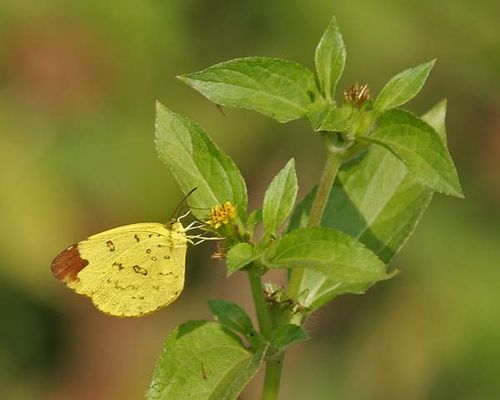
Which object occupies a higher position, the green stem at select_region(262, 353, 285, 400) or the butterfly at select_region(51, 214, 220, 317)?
the butterfly at select_region(51, 214, 220, 317)

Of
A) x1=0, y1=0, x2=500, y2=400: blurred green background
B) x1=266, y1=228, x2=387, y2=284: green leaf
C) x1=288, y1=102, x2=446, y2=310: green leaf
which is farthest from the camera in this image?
x1=0, y1=0, x2=500, y2=400: blurred green background

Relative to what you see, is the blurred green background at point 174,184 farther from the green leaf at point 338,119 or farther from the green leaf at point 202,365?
the green leaf at point 338,119

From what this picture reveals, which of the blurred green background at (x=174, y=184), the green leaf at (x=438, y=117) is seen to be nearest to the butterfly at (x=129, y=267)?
the green leaf at (x=438, y=117)

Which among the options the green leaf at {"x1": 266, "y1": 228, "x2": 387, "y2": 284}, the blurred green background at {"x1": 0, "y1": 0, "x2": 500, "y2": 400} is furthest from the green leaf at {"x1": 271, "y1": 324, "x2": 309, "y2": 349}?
the blurred green background at {"x1": 0, "y1": 0, "x2": 500, "y2": 400}

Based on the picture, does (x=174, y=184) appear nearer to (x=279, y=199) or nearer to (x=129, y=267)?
(x=129, y=267)

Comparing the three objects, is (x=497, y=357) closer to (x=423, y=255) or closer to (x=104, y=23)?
(x=423, y=255)

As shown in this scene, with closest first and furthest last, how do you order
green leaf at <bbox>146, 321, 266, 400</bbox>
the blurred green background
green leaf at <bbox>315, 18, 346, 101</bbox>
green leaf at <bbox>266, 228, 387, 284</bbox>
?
green leaf at <bbox>266, 228, 387, 284</bbox>, green leaf at <bbox>146, 321, 266, 400</bbox>, green leaf at <bbox>315, 18, 346, 101</bbox>, the blurred green background

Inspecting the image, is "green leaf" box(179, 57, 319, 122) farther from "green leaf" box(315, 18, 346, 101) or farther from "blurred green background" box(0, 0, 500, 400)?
"blurred green background" box(0, 0, 500, 400)
